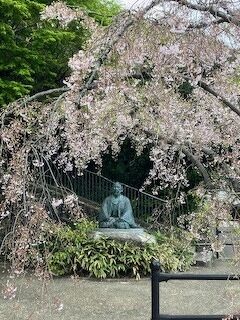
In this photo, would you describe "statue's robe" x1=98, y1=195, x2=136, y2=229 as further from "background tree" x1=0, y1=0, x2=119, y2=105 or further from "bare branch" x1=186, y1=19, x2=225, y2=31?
"bare branch" x1=186, y1=19, x2=225, y2=31

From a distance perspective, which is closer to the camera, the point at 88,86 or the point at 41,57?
the point at 88,86

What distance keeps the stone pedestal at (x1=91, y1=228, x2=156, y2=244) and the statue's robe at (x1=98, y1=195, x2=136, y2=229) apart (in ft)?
0.58

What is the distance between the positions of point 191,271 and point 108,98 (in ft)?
17.9

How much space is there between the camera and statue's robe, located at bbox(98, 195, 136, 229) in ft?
30.6

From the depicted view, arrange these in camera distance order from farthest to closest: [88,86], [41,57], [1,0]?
[41,57], [1,0], [88,86]

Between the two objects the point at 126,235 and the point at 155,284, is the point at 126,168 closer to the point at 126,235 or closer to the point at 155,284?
the point at 126,235

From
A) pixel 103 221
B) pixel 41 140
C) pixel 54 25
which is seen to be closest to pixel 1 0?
pixel 54 25

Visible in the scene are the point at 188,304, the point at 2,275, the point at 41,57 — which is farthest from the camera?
the point at 41,57

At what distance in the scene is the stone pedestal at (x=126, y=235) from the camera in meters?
8.86

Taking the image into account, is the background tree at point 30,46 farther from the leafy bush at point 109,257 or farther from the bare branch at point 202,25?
the bare branch at point 202,25

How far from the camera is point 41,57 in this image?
29.2 ft

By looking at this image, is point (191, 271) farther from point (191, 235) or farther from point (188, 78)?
point (188, 78)

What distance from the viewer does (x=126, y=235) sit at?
29.3ft

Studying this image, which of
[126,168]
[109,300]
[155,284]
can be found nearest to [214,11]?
[155,284]
